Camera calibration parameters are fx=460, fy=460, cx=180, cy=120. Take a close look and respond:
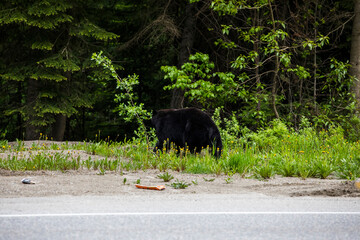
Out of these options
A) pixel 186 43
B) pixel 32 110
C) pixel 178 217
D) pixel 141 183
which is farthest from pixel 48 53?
pixel 178 217

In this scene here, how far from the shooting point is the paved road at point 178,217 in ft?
15.4

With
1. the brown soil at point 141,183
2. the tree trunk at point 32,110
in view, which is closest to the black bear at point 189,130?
the brown soil at point 141,183

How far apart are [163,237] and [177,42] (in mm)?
14309

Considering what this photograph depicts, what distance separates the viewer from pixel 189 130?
10.3 metres

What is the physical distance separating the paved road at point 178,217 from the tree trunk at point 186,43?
9766mm

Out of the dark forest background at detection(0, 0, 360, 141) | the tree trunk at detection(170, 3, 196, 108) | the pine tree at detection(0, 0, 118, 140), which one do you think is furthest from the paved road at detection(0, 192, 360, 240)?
the tree trunk at detection(170, 3, 196, 108)

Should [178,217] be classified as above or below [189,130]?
below

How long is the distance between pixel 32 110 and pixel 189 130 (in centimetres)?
740

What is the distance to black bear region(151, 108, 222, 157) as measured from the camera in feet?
33.7

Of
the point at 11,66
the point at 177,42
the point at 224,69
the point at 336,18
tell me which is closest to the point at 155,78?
the point at 177,42

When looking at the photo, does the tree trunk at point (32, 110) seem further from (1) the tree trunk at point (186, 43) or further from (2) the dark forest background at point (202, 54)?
(1) the tree trunk at point (186, 43)

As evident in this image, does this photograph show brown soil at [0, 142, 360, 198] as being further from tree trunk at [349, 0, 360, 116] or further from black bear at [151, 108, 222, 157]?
tree trunk at [349, 0, 360, 116]

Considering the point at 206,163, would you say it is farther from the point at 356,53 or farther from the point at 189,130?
the point at 356,53

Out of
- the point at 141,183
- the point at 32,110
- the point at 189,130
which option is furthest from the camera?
the point at 32,110
